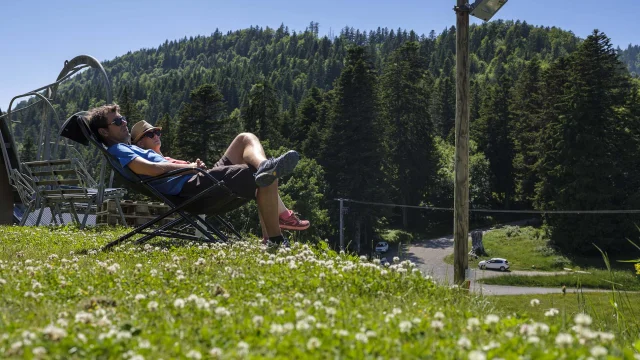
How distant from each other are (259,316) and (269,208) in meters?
3.26

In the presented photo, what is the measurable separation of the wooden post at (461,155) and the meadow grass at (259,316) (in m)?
2.47

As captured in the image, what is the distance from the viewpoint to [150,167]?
19.9 feet

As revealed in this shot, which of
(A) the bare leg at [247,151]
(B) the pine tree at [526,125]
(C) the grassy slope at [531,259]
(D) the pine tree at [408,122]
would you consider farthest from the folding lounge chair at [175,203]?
(D) the pine tree at [408,122]

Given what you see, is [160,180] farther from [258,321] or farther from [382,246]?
[382,246]

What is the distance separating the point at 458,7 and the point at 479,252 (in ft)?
150

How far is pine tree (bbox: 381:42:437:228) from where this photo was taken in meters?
61.9

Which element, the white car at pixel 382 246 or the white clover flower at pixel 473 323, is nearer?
the white clover flower at pixel 473 323

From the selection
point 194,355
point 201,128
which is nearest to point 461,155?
point 194,355

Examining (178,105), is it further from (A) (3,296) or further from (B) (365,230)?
(A) (3,296)

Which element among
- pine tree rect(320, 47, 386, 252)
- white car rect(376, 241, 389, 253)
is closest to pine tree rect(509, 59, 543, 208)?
white car rect(376, 241, 389, 253)

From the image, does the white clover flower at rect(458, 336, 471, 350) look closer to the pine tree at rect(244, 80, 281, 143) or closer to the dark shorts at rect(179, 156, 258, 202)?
the dark shorts at rect(179, 156, 258, 202)

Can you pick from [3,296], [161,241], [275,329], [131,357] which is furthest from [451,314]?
[161,241]

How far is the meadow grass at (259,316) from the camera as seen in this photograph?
7.19 ft

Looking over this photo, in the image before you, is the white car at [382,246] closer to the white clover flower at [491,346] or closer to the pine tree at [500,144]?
the pine tree at [500,144]
